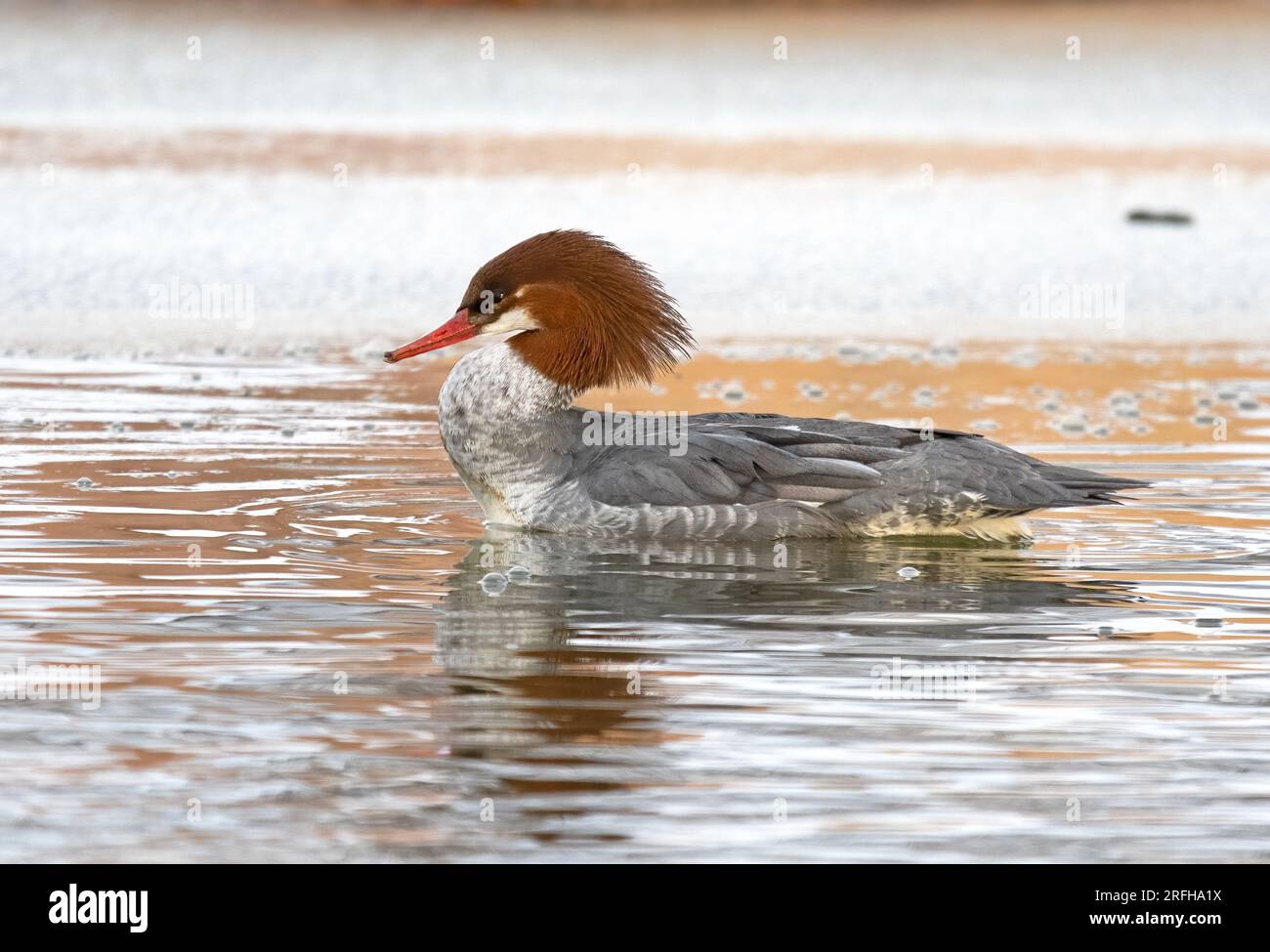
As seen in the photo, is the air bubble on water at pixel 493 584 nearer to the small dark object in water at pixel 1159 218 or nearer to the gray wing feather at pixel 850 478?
the gray wing feather at pixel 850 478

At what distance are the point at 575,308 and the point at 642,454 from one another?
705 millimetres

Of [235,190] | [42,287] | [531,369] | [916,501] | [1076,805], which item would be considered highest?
[235,190]

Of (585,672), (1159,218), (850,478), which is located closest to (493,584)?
(585,672)

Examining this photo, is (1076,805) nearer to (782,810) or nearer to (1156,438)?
(782,810)

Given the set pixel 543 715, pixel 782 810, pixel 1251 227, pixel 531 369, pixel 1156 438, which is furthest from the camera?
pixel 1251 227

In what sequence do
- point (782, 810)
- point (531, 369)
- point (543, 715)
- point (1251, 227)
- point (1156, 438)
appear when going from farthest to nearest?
point (1251, 227) < point (1156, 438) < point (531, 369) < point (543, 715) < point (782, 810)

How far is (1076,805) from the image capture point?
177 inches

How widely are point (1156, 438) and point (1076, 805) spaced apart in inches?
226

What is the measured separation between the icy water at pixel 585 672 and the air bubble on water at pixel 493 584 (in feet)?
0.07

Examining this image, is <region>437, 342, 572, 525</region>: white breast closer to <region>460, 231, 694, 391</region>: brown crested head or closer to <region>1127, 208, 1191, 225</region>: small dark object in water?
<region>460, 231, 694, 391</region>: brown crested head

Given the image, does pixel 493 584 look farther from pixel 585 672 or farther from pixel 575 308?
pixel 575 308

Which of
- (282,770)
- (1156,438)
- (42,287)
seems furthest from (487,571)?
(42,287)

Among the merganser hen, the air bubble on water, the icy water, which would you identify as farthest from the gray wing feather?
the air bubble on water

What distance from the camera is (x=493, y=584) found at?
684 cm
